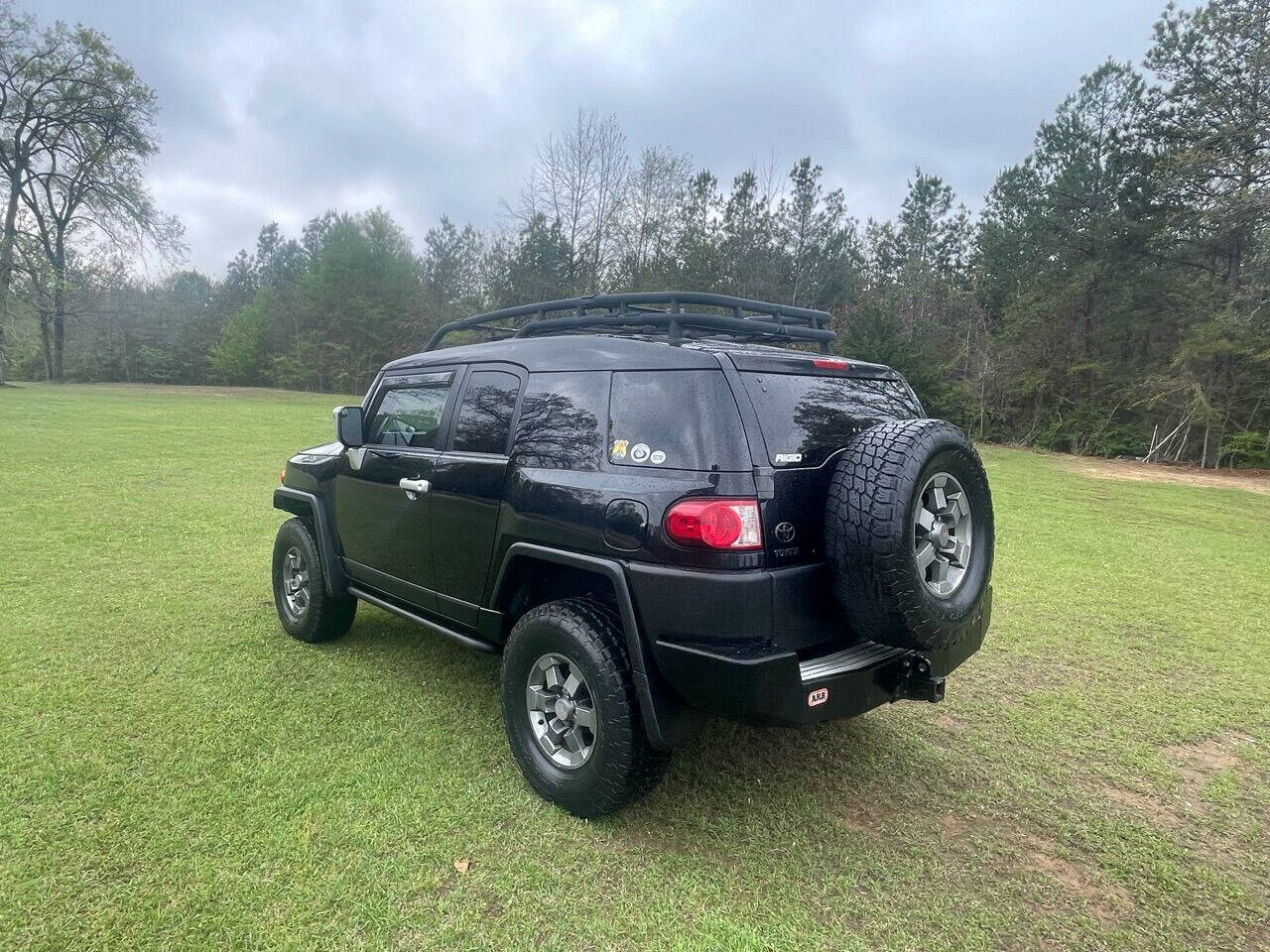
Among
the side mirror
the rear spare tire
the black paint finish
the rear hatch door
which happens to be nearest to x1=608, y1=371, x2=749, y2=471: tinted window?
the black paint finish

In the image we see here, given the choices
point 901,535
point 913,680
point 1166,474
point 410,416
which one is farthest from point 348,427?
point 1166,474

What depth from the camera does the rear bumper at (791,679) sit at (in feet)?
7.48

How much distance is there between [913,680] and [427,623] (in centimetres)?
225

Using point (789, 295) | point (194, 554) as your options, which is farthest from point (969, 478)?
point (789, 295)

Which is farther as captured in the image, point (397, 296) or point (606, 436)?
point (397, 296)

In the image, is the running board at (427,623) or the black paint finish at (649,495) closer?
the black paint finish at (649,495)

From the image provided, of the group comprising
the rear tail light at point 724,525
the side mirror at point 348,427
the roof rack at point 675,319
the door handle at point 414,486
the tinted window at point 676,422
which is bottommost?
the door handle at point 414,486

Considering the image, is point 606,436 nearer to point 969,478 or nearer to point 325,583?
point 969,478

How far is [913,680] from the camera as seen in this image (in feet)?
8.57

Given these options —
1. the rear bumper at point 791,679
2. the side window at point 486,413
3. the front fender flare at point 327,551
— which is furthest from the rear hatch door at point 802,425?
the front fender flare at point 327,551

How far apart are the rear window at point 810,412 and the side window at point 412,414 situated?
66.7 inches

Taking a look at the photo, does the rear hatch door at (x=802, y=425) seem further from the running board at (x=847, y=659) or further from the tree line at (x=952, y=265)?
the tree line at (x=952, y=265)

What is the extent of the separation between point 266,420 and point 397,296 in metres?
27.2

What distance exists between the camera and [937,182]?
37.8 m
